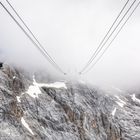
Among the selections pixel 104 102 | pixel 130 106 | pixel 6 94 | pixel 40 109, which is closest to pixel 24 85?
pixel 40 109

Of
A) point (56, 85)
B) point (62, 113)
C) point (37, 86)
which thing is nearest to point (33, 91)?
point (37, 86)

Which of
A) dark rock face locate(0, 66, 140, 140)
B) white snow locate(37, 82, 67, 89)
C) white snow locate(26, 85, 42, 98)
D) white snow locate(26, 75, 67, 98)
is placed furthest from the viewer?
white snow locate(37, 82, 67, 89)

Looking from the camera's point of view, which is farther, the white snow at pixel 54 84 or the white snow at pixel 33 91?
the white snow at pixel 54 84

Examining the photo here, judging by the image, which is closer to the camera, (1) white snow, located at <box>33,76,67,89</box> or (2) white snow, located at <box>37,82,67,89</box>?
(1) white snow, located at <box>33,76,67,89</box>

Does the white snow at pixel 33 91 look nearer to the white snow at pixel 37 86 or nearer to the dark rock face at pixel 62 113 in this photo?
the white snow at pixel 37 86

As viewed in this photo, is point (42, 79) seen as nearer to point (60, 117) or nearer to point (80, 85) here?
point (80, 85)

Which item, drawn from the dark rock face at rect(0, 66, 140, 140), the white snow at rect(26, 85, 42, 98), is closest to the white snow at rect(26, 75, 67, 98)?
the white snow at rect(26, 85, 42, 98)

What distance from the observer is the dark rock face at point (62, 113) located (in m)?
88.3

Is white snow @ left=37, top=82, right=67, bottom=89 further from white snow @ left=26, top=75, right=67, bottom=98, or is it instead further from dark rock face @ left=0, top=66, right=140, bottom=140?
dark rock face @ left=0, top=66, right=140, bottom=140

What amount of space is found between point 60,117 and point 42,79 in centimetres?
4439

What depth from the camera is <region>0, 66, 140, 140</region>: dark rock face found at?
3477 inches

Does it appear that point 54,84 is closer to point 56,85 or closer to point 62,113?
point 56,85

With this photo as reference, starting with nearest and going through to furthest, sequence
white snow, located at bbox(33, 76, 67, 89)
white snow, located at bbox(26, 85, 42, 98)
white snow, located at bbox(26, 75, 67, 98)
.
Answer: white snow, located at bbox(26, 85, 42, 98)
white snow, located at bbox(26, 75, 67, 98)
white snow, located at bbox(33, 76, 67, 89)

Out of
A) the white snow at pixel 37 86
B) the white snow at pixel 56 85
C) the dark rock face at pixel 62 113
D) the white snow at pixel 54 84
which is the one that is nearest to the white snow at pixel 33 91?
the white snow at pixel 37 86
